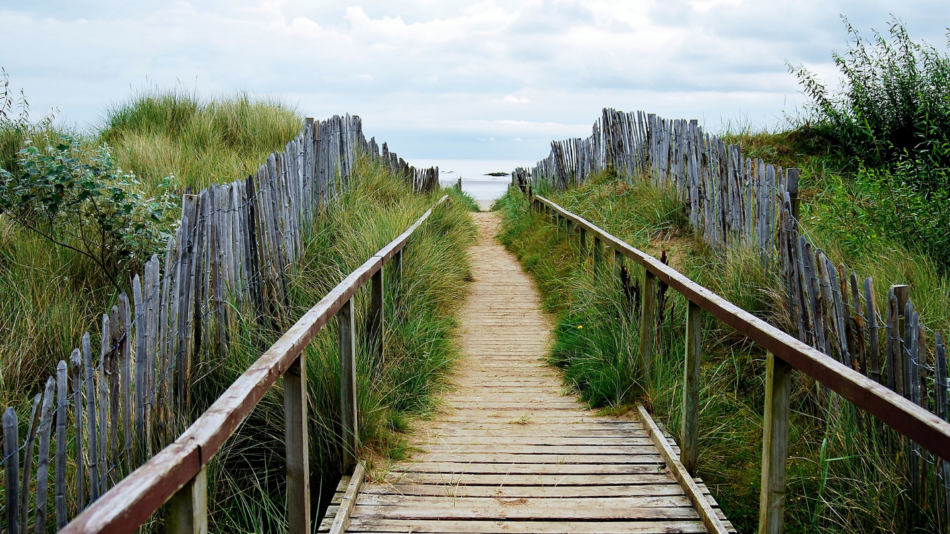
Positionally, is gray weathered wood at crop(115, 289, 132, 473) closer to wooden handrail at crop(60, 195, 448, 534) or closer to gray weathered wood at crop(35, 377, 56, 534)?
gray weathered wood at crop(35, 377, 56, 534)

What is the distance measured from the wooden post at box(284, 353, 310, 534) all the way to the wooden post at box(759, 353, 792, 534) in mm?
1675

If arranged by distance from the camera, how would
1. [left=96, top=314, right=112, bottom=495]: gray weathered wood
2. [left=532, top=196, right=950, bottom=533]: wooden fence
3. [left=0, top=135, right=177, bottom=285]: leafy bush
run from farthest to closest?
[left=0, top=135, right=177, bottom=285]: leafy bush → [left=96, top=314, right=112, bottom=495]: gray weathered wood → [left=532, top=196, right=950, bottom=533]: wooden fence

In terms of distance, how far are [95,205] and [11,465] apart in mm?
3607

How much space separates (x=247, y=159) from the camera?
9.61m

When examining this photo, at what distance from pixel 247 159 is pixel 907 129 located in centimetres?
980

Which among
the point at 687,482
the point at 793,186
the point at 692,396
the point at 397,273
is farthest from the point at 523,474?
the point at 793,186

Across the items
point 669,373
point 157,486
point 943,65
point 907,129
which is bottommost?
point 669,373

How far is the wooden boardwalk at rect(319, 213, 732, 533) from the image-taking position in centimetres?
296

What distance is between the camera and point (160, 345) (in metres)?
3.02

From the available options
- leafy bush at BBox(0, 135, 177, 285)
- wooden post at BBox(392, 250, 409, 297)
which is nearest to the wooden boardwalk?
wooden post at BBox(392, 250, 409, 297)

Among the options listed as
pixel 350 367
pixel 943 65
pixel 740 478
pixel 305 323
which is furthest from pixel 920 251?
pixel 943 65

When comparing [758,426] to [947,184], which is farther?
[947,184]

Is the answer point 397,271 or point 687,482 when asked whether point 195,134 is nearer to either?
point 397,271

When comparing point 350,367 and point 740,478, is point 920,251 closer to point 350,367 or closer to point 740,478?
point 740,478
